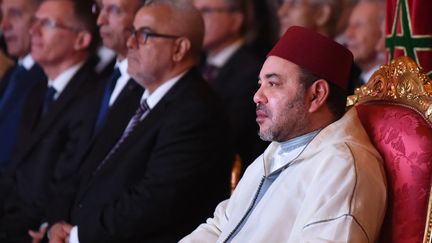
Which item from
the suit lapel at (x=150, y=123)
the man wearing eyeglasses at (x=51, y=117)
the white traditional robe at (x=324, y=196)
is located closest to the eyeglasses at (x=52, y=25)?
the man wearing eyeglasses at (x=51, y=117)

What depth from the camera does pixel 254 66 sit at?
5102 millimetres

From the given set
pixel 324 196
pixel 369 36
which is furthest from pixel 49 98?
pixel 324 196

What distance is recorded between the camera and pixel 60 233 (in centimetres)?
389

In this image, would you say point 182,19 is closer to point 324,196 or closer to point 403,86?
point 403,86

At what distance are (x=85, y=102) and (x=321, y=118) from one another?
6.88 feet

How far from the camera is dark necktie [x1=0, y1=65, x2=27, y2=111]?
17.8 ft

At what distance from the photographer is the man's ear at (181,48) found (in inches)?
155

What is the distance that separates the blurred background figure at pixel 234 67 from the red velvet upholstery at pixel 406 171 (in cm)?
207

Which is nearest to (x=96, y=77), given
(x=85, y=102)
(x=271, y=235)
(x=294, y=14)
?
(x=85, y=102)

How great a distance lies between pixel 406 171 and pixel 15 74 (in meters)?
3.48

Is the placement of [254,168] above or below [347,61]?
below

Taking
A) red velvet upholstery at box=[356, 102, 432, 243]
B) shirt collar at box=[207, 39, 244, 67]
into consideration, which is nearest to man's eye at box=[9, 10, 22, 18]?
shirt collar at box=[207, 39, 244, 67]

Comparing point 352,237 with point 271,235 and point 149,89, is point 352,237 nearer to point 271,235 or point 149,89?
point 271,235

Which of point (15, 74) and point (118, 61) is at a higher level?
point (118, 61)
